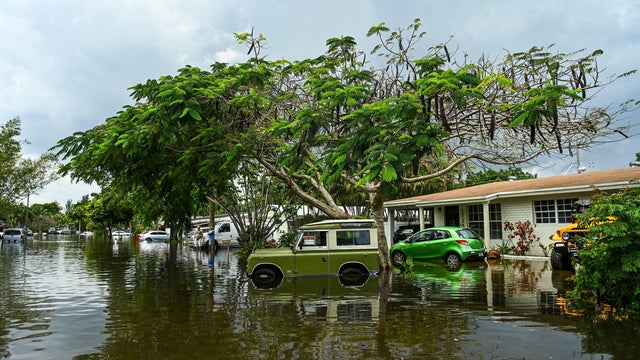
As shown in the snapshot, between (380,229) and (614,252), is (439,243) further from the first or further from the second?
(614,252)

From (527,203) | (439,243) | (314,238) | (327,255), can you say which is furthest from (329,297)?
(527,203)

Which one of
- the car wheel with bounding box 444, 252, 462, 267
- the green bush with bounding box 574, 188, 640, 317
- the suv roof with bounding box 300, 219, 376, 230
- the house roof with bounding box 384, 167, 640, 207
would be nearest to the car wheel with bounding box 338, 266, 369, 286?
the suv roof with bounding box 300, 219, 376, 230

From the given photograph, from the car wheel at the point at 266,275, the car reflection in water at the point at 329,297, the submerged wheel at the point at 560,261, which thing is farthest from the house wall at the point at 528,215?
the car wheel at the point at 266,275

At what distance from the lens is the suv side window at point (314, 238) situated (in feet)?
44.4

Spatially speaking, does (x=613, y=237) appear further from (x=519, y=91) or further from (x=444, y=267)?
(x=444, y=267)

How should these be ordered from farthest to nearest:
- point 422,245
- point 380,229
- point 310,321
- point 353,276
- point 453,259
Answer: point 422,245
point 453,259
point 380,229
point 353,276
point 310,321

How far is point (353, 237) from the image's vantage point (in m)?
13.7

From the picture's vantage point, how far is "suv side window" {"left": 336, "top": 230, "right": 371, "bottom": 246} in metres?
13.6

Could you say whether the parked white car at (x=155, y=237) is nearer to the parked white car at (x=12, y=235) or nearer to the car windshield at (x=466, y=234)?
the parked white car at (x=12, y=235)

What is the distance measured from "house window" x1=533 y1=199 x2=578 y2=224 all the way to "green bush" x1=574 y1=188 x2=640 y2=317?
37.7 ft

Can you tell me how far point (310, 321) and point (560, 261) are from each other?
33.8 ft

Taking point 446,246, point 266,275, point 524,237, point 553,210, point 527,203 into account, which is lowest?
point 266,275

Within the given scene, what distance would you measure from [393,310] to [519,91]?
789 centimetres

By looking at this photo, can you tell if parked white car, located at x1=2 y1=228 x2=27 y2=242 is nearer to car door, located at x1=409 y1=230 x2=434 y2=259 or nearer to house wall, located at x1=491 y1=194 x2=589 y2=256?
car door, located at x1=409 y1=230 x2=434 y2=259
